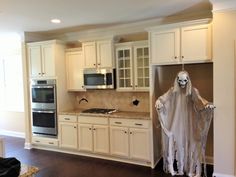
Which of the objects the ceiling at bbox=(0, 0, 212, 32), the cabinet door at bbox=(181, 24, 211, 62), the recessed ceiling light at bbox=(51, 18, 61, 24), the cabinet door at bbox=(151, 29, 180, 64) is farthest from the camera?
the recessed ceiling light at bbox=(51, 18, 61, 24)

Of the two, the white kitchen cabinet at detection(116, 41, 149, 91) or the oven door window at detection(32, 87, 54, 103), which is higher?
the white kitchen cabinet at detection(116, 41, 149, 91)

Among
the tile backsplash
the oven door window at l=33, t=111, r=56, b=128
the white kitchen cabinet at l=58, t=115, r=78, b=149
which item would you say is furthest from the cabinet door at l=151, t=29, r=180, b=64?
the oven door window at l=33, t=111, r=56, b=128

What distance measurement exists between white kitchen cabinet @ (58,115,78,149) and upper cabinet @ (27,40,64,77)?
3.22ft

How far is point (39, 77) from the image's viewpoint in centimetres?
483

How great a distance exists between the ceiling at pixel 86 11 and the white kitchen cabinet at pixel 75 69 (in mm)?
638

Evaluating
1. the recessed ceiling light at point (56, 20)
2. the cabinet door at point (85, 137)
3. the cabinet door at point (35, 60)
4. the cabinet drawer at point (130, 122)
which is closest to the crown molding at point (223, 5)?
the cabinet drawer at point (130, 122)

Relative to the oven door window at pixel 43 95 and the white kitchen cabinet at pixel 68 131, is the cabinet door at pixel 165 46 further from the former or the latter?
the oven door window at pixel 43 95

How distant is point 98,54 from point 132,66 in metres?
0.76

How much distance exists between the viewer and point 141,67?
416 centimetres

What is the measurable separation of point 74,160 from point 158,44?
270cm

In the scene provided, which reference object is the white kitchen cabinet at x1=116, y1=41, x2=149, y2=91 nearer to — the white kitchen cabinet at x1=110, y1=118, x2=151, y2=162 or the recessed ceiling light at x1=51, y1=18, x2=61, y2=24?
the white kitchen cabinet at x1=110, y1=118, x2=151, y2=162

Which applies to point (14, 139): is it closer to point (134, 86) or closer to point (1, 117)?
point (1, 117)

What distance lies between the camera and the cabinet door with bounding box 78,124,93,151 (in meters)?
4.32

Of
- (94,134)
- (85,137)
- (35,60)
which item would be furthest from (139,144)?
(35,60)
